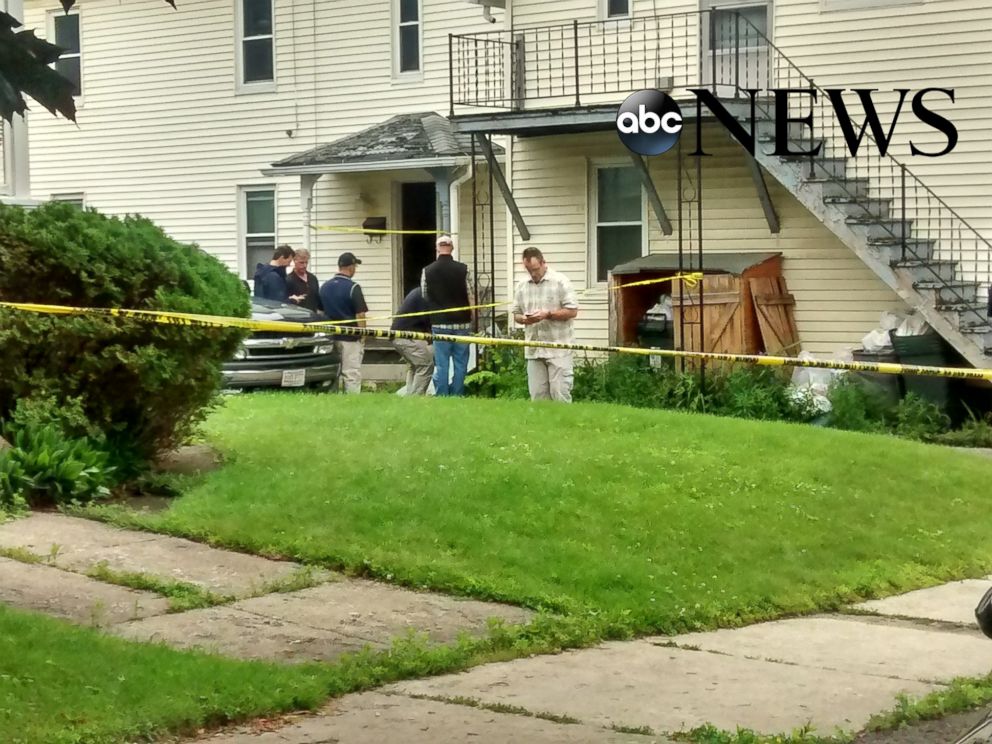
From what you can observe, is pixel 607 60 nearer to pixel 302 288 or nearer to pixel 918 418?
pixel 302 288

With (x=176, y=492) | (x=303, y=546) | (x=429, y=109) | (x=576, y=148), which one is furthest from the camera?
(x=429, y=109)

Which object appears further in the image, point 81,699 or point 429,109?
point 429,109

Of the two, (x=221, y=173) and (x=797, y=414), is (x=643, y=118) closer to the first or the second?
(x=797, y=414)

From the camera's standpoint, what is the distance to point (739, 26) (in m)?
16.9

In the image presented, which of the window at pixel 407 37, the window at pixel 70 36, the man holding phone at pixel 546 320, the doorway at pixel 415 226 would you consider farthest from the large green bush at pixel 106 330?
the window at pixel 70 36

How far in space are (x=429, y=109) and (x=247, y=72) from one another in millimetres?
3379

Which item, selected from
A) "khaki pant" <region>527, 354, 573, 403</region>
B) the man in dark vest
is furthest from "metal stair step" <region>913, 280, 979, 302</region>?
the man in dark vest

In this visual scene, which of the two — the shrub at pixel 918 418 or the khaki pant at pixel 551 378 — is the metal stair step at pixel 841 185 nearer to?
the shrub at pixel 918 418

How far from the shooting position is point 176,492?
9.36 m

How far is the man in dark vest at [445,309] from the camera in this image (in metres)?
15.8

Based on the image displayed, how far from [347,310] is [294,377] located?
1040mm

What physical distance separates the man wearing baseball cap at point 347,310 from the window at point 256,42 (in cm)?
626

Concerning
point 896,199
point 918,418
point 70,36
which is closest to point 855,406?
point 918,418

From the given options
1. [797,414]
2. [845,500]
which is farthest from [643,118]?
[845,500]
